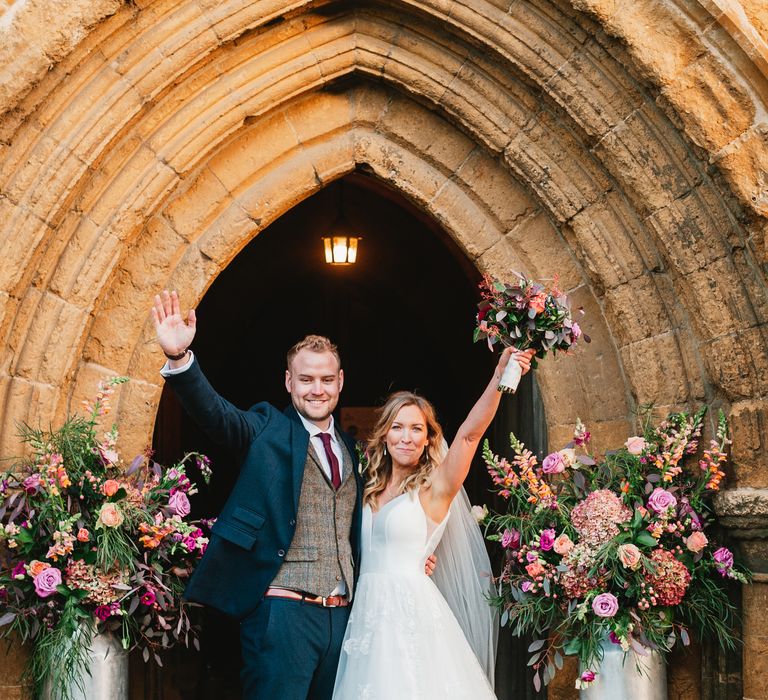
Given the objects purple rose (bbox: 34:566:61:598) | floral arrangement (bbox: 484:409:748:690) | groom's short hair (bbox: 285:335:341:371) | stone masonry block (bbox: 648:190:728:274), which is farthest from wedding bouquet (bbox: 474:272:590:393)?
purple rose (bbox: 34:566:61:598)

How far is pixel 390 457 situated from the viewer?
4.12 metres

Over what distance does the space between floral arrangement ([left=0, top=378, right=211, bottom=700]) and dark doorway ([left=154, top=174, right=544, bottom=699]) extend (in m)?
3.93

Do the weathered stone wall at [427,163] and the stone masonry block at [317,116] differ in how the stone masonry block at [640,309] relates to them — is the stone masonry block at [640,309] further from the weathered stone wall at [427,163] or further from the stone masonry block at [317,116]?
the stone masonry block at [317,116]

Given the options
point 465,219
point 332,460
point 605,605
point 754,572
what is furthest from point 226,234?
point 754,572

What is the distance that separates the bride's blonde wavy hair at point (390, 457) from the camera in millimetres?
3996

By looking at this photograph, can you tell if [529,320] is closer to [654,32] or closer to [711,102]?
[711,102]

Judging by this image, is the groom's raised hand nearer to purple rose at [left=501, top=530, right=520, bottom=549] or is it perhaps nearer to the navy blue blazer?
the navy blue blazer

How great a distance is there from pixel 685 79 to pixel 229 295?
210 inches

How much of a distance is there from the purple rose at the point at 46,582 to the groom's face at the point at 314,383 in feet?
3.52

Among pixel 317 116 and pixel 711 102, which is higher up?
pixel 317 116

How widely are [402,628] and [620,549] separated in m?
0.85

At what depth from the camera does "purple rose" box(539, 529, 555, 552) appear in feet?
12.8

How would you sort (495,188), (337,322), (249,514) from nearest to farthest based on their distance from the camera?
(249,514)
(495,188)
(337,322)

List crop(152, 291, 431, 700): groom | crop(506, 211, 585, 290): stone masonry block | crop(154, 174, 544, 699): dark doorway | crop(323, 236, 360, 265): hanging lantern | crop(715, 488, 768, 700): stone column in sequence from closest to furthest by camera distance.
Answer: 1. crop(152, 291, 431, 700): groom
2. crop(715, 488, 768, 700): stone column
3. crop(506, 211, 585, 290): stone masonry block
4. crop(323, 236, 360, 265): hanging lantern
5. crop(154, 174, 544, 699): dark doorway
